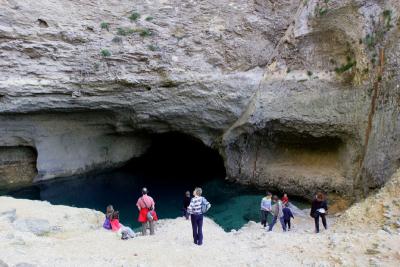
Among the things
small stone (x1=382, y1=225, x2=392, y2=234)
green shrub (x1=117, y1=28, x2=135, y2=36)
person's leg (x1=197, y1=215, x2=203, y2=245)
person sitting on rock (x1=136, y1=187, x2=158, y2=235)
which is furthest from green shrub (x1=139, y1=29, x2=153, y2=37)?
small stone (x1=382, y1=225, x2=392, y2=234)

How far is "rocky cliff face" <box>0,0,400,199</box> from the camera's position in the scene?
49.6 feet

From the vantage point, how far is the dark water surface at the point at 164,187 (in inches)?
624

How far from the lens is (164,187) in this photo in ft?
63.7

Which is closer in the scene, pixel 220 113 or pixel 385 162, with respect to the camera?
pixel 385 162

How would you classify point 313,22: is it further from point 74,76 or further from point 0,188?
point 0,188

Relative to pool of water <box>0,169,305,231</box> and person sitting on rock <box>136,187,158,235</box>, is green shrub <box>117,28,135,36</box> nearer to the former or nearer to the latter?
pool of water <box>0,169,305,231</box>

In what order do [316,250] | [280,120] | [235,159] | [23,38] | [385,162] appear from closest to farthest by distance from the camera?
[316,250] → [385,162] → [23,38] → [280,120] → [235,159]

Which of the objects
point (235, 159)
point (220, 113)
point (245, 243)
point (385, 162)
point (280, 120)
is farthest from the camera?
point (235, 159)

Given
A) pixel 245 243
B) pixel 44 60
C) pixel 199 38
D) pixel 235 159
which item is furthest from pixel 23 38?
pixel 245 243

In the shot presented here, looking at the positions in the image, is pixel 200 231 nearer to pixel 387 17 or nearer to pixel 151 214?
pixel 151 214

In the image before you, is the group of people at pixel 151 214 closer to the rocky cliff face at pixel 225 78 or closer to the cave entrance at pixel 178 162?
the rocky cliff face at pixel 225 78

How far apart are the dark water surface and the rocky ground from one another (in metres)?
4.58

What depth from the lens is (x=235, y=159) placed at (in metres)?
19.3

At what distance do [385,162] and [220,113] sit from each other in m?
7.41
